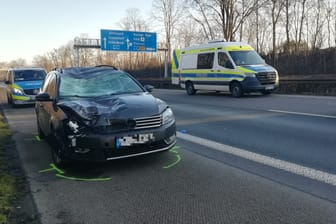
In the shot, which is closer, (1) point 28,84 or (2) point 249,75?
(1) point 28,84

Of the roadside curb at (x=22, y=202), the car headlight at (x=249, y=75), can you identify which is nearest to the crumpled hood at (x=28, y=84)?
the car headlight at (x=249, y=75)

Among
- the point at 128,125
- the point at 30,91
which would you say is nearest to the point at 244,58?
the point at 30,91

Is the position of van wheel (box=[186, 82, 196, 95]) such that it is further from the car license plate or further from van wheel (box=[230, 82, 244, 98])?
the car license plate

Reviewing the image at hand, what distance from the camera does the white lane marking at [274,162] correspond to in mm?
4316

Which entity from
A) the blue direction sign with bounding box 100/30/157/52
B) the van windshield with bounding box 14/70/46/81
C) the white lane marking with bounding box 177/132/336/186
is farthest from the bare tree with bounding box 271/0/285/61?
the white lane marking with bounding box 177/132/336/186

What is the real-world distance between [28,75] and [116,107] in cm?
1235

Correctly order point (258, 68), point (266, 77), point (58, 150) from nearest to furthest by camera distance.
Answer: point (58, 150) < point (266, 77) < point (258, 68)

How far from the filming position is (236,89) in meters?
16.5

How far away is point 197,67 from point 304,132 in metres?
12.2

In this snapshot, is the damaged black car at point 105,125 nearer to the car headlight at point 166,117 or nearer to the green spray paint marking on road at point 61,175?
the car headlight at point 166,117

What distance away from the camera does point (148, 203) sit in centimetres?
363

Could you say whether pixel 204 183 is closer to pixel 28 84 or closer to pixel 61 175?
pixel 61 175

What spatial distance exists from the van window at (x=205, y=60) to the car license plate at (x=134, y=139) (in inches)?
535

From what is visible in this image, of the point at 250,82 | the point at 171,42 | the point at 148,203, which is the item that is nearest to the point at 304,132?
the point at 148,203
